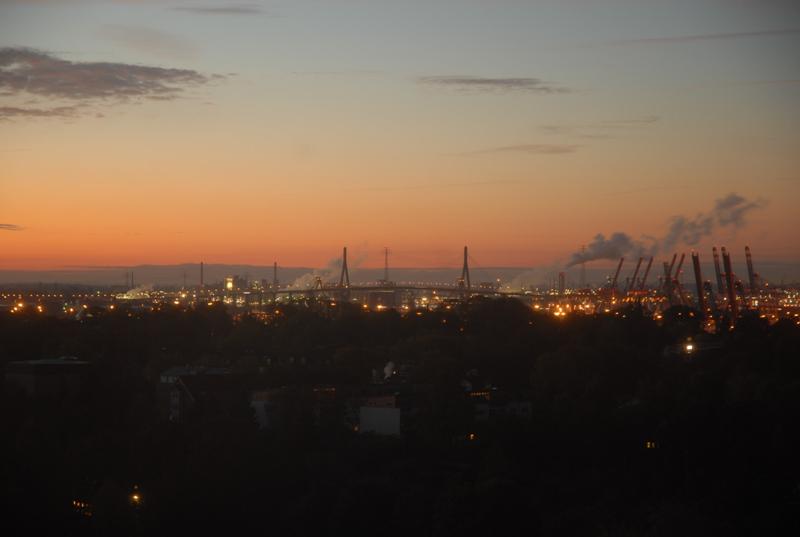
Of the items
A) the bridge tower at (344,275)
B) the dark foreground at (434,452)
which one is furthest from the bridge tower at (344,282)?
the dark foreground at (434,452)

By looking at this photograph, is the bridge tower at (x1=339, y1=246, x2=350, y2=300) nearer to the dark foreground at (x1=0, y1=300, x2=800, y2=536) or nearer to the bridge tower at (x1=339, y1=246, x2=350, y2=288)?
the bridge tower at (x1=339, y1=246, x2=350, y2=288)

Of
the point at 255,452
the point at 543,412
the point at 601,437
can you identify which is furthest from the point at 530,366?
the point at 255,452

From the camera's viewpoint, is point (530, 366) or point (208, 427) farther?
point (530, 366)

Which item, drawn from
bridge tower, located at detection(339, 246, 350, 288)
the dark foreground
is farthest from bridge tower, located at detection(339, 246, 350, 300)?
the dark foreground

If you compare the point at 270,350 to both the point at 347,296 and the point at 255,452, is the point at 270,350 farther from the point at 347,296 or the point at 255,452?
the point at 347,296

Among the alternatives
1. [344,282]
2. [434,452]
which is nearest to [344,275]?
[344,282]

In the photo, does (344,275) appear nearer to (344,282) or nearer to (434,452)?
(344,282)

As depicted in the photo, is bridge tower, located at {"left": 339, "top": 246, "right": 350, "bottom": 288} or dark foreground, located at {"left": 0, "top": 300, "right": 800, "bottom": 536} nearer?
dark foreground, located at {"left": 0, "top": 300, "right": 800, "bottom": 536}

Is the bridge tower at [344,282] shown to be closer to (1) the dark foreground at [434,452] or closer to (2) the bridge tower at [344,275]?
(2) the bridge tower at [344,275]
